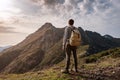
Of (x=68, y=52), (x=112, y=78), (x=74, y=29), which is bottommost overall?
(x=112, y=78)

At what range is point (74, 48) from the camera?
1933cm

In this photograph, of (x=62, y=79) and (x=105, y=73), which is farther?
(x=105, y=73)

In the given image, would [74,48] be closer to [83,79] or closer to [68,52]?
[68,52]

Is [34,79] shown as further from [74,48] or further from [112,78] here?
[112,78]

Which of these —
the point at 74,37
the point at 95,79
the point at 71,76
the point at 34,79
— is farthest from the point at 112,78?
the point at 34,79

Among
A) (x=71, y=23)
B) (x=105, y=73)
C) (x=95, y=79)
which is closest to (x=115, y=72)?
(x=105, y=73)

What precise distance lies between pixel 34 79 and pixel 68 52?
3.77 meters

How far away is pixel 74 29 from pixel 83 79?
12.6 feet

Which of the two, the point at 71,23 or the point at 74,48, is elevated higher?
the point at 71,23

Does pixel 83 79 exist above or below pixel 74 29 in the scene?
below

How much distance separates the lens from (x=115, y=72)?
794 inches

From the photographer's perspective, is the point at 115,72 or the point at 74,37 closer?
the point at 74,37

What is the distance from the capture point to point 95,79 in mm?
18203

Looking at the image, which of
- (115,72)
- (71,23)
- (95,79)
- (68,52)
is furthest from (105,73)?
(71,23)
